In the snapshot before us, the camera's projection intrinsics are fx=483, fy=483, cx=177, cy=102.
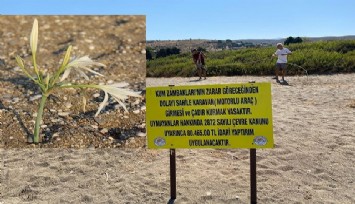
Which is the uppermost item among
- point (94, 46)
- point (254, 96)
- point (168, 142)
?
point (94, 46)

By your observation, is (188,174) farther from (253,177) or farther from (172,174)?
(253,177)

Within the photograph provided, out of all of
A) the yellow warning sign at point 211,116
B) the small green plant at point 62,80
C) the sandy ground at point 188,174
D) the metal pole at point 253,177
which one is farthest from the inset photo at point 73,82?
the metal pole at point 253,177

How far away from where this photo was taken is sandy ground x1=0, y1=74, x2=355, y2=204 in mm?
4539

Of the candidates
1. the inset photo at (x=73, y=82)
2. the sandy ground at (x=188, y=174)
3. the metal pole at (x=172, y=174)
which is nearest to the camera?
the metal pole at (x=172, y=174)

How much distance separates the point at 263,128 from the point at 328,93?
25.5ft

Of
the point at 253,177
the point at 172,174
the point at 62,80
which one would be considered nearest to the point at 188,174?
the point at 172,174

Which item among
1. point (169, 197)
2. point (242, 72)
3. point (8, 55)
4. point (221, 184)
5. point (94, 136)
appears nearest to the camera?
point (169, 197)

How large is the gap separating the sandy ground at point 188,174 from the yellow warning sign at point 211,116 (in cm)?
62

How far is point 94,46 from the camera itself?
719cm

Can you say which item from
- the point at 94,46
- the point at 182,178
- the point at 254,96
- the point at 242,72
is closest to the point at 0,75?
the point at 94,46

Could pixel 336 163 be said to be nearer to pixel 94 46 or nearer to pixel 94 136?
pixel 94 136

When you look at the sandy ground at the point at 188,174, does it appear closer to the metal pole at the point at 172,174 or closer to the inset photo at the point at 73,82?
the metal pole at the point at 172,174

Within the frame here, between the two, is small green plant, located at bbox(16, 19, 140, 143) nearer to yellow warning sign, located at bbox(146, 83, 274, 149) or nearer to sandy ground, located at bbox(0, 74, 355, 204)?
yellow warning sign, located at bbox(146, 83, 274, 149)

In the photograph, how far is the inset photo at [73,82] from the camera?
579 centimetres
